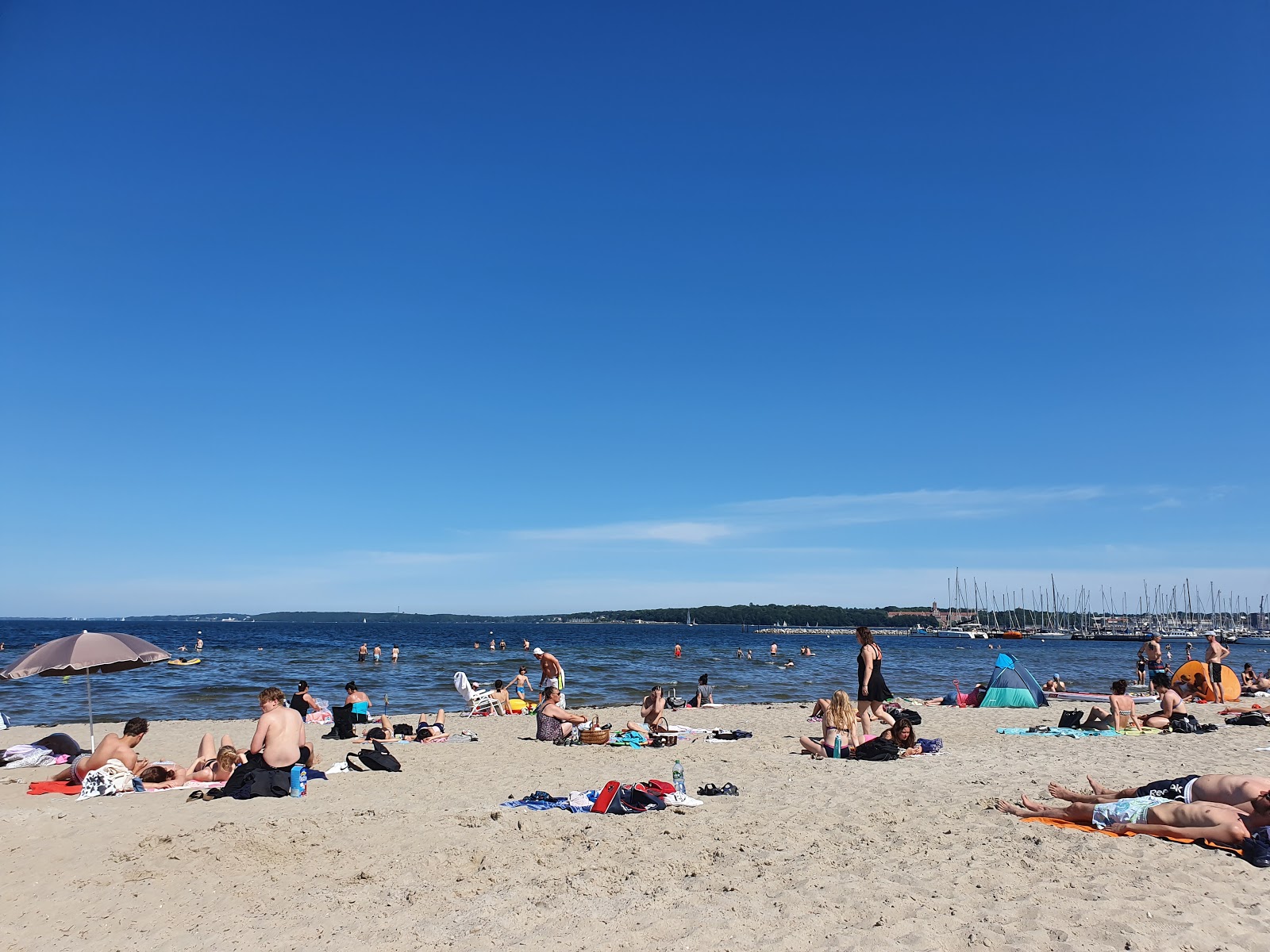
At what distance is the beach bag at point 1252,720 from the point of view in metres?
14.9

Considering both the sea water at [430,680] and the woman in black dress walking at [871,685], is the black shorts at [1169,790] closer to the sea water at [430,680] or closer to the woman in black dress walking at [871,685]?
the woman in black dress walking at [871,685]

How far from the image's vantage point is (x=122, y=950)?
491 cm

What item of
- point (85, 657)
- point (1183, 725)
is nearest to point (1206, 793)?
point (1183, 725)

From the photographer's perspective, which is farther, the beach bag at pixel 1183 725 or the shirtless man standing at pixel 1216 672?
the shirtless man standing at pixel 1216 672

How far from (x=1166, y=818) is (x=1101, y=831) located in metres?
0.49

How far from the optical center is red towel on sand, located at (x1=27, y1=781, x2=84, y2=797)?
9.39 m

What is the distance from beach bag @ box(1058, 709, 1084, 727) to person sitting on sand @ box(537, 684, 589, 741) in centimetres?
834

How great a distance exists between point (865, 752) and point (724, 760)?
1912 mm

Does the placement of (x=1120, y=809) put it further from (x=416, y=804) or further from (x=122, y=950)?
(x=122, y=950)

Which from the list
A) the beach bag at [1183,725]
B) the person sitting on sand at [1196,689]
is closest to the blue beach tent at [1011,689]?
the person sitting on sand at [1196,689]

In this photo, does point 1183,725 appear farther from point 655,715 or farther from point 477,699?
point 477,699

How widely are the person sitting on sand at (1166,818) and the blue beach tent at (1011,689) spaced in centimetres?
1308

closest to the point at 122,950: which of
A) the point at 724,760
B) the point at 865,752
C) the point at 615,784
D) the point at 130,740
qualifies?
the point at 615,784

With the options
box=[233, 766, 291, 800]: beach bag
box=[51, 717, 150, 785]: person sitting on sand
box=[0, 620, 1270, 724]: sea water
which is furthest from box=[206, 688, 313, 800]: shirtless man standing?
box=[0, 620, 1270, 724]: sea water
